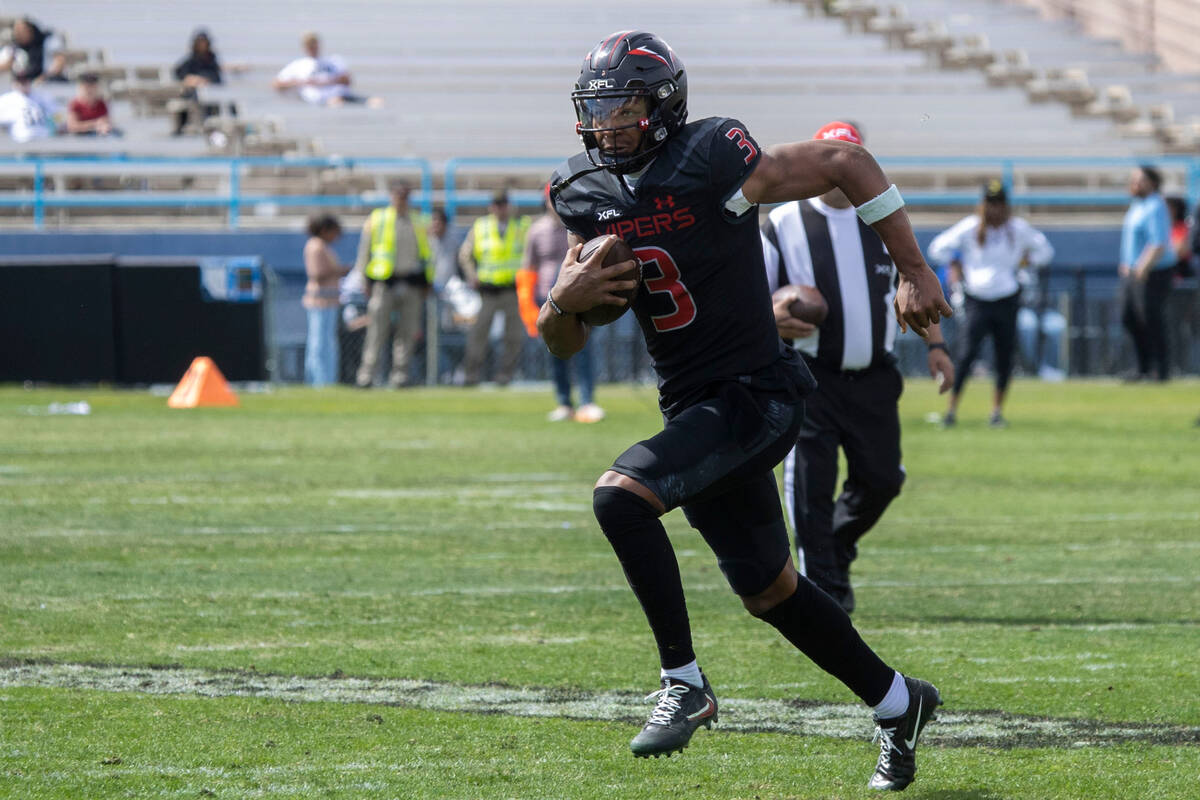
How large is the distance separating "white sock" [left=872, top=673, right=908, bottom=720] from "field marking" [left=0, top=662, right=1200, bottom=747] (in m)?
0.45

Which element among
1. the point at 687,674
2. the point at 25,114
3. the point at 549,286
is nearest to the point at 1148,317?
the point at 549,286

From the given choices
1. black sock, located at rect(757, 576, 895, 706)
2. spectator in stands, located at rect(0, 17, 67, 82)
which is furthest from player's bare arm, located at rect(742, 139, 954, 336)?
spectator in stands, located at rect(0, 17, 67, 82)

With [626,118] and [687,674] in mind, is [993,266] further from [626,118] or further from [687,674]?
[687,674]

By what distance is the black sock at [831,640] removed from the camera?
4.27 metres

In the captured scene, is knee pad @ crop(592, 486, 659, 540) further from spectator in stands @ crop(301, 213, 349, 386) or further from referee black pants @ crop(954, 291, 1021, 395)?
spectator in stands @ crop(301, 213, 349, 386)

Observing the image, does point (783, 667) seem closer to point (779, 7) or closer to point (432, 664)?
point (432, 664)

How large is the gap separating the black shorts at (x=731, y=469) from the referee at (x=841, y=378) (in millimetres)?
2180

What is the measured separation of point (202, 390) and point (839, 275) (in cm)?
1120

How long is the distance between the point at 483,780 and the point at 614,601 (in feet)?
8.85

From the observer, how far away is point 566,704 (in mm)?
5066

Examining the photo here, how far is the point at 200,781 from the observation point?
4.16m

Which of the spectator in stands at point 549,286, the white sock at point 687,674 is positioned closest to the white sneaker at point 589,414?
the spectator in stands at point 549,286

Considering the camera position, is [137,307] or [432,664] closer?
[432,664]

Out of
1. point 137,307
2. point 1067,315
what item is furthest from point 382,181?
point 1067,315
